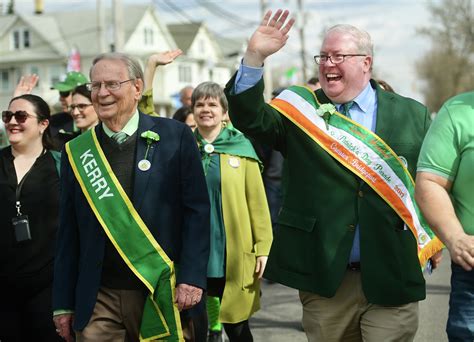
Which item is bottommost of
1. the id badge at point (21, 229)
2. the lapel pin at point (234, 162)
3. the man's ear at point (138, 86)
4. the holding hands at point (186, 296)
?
the holding hands at point (186, 296)

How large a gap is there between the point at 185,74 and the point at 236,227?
65897mm

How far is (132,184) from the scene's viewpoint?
4621 mm

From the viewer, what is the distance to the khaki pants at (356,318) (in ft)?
15.0

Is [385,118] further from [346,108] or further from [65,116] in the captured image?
[65,116]

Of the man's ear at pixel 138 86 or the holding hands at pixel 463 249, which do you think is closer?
the holding hands at pixel 463 249

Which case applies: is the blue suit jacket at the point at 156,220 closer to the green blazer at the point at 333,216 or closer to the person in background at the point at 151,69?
the green blazer at the point at 333,216

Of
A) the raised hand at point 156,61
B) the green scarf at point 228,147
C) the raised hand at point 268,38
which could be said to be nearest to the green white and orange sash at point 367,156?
the raised hand at point 268,38

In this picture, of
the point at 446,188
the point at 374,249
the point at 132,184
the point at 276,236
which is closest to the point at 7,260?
the point at 132,184

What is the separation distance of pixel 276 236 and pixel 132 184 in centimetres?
80

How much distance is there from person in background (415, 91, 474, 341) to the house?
6247cm

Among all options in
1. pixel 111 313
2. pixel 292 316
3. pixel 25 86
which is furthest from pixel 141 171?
pixel 292 316

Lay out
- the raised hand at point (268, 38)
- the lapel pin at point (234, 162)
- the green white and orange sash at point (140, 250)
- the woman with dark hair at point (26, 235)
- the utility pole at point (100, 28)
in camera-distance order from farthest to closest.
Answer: the utility pole at point (100, 28) → the lapel pin at point (234, 162) → the woman with dark hair at point (26, 235) → the green white and orange sash at point (140, 250) → the raised hand at point (268, 38)

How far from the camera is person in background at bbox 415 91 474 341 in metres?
3.89

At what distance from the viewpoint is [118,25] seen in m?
21.1
